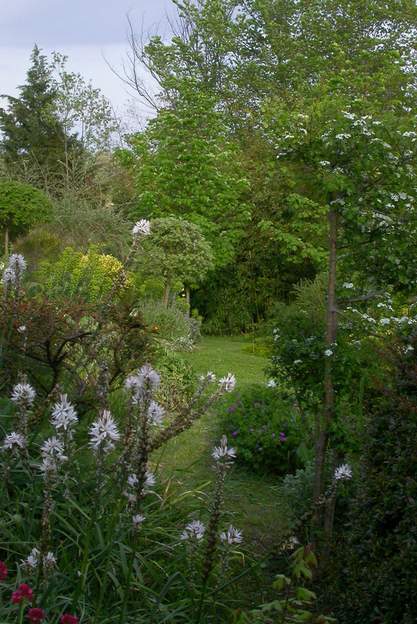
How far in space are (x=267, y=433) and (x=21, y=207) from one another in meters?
12.0

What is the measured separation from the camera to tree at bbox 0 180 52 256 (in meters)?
17.0

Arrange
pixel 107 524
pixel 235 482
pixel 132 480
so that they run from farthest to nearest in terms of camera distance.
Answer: pixel 235 482 < pixel 107 524 < pixel 132 480

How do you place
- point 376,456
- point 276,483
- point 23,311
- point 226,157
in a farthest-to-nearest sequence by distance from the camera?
point 226,157, point 276,483, point 23,311, point 376,456

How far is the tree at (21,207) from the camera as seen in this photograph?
16969 millimetres

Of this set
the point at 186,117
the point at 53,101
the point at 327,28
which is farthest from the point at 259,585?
the point at 53,101

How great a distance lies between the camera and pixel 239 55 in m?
26.7

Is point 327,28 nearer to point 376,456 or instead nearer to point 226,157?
point 226,157

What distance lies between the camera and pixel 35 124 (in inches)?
→ 1219

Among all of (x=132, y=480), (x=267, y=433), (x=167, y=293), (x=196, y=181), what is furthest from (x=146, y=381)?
(x=196, y=181)

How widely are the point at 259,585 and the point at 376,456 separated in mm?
1042

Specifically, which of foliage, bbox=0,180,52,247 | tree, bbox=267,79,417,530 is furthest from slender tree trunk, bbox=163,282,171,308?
tree, bbox=267,79,417,530

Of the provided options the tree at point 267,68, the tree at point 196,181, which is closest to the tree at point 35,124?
the tree at point 267,68

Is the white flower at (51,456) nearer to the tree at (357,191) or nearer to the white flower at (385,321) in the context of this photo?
the tree at (357,191)

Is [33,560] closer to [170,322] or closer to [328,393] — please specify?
[328,393]
